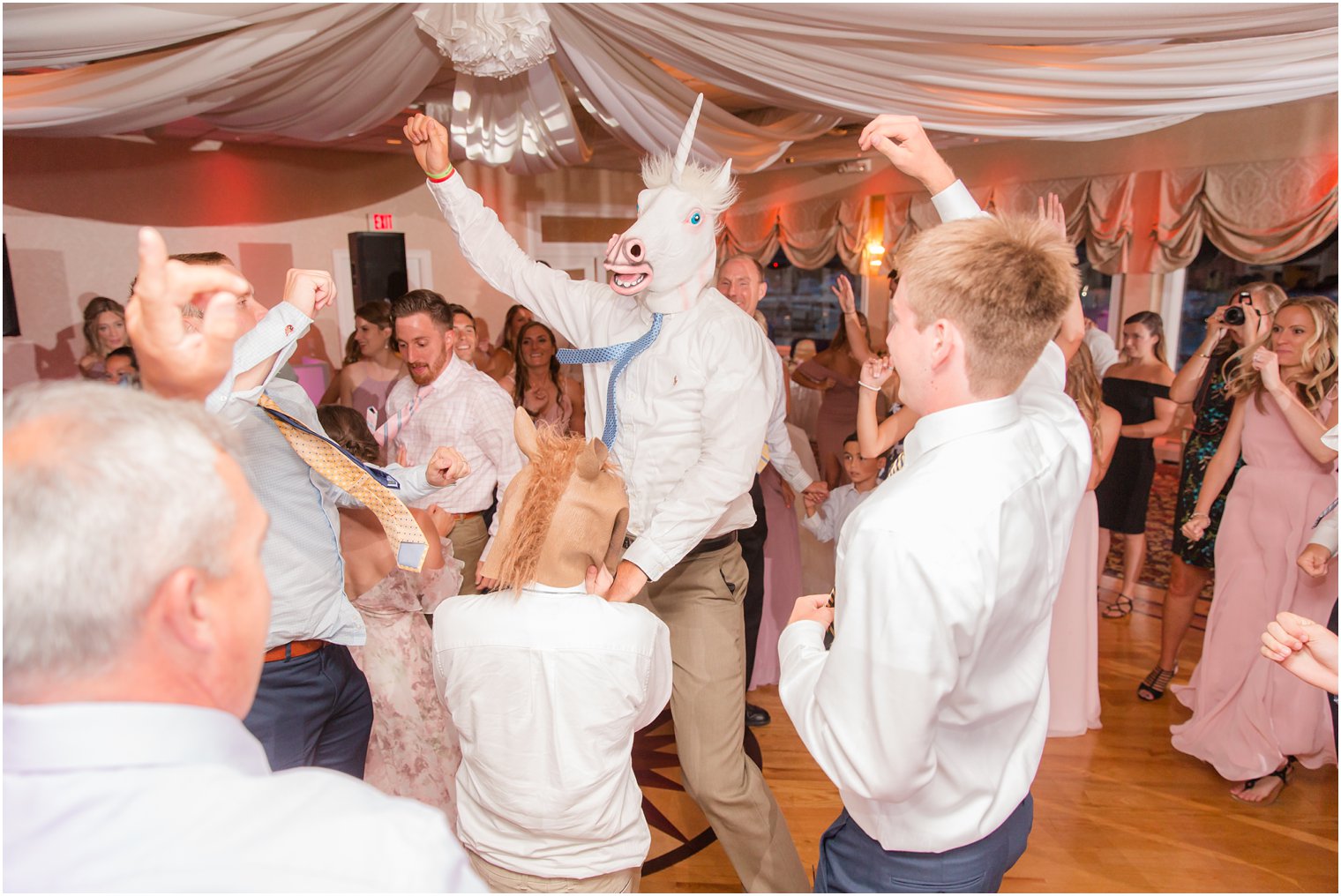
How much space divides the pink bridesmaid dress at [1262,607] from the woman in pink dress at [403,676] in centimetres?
251

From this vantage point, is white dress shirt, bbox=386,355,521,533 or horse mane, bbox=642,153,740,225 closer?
horse mane, bbox=642,153,740,225

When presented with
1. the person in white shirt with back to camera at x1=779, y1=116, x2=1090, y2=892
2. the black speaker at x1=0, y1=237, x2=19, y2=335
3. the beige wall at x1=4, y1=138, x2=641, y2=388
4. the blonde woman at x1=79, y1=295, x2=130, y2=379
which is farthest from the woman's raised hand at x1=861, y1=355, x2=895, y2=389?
the black speaker at x1=0, y1=237, x2=19, y2=335

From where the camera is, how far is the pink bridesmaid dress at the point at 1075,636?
3.12 metres

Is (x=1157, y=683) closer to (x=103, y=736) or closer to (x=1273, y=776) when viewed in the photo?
(x=1273, y=776)

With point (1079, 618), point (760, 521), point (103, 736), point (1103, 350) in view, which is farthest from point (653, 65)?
point (1103, 350)

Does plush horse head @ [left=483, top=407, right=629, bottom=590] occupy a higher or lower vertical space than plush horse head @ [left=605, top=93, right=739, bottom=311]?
lower

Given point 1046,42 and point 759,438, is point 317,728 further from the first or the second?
point 1046,42

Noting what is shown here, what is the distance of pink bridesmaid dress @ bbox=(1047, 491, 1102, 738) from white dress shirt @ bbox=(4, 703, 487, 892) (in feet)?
9.56

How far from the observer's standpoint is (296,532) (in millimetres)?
1731

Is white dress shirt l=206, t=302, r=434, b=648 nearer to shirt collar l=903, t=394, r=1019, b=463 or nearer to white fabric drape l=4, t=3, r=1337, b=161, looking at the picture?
shirt collar l=903, t=394, r=1019, b=463

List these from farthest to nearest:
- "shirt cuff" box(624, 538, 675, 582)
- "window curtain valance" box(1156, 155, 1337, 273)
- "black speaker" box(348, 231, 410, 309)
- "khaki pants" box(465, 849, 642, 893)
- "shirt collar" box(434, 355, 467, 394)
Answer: "window curtain valance" box(1156, 155, 1337, 273) < "black speaker" box(348, 231, 410, 309) < "shirt collar" box(434, 355, 467, 394) < "shirt cuff" box(624, 538, 675, 582) < "khaki pants" box(465, 849, 642, 893)

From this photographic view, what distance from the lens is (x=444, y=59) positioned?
3.07m

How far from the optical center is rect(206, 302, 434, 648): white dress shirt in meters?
1.67

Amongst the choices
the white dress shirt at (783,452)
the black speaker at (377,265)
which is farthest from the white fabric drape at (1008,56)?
the black speaker at (377,265)
